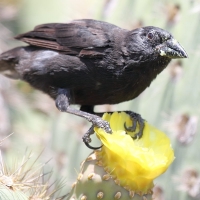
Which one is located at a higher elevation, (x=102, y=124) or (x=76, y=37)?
(x=76, y=37)

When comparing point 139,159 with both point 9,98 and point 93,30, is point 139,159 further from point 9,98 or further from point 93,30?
point 9,98

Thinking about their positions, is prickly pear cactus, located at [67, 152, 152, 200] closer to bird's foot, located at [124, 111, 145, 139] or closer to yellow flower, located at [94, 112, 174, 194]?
yellow flower, located at [94, 112, 174, 194]

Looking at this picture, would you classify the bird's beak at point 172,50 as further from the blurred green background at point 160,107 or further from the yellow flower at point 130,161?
the yellow flower at point 130,161

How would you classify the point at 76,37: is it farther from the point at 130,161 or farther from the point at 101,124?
the point at 130,161

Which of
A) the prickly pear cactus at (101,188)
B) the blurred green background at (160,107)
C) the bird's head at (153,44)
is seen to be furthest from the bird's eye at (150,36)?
the prickly pear cactus at (101,188)

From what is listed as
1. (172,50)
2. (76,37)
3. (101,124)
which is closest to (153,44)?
(172,50)

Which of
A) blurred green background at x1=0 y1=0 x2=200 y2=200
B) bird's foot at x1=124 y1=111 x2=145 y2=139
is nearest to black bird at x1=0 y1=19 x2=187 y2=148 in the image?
blurred green background at x1=0 y1=0 x2=200 y2=200

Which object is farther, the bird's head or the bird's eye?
the bird's eye
